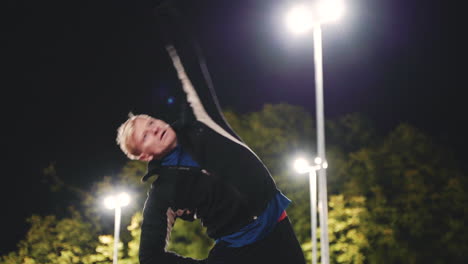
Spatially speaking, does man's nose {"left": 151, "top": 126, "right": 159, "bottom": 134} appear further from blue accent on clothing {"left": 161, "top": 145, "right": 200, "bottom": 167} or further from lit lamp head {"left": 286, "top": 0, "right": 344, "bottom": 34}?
lit lamp head {"left": 286, "top": 0, "right": 344, "bottom": 34}

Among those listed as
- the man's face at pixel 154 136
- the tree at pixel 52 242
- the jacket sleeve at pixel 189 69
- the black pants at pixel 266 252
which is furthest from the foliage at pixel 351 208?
the jacket sleeve at pixel 189 69

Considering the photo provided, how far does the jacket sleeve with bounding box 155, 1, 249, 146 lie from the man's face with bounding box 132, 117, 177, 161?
0.13 metres

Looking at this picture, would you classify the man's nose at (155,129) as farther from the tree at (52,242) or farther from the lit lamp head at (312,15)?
the tree at (52,242)

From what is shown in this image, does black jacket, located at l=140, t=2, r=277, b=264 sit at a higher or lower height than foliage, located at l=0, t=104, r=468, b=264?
lower

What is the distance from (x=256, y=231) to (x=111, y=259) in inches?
632

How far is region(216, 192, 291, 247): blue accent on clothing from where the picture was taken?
151 cm

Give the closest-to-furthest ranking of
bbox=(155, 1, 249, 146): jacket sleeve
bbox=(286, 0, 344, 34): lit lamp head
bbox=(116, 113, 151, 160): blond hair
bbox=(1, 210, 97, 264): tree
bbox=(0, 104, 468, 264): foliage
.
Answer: bbox=(155, 1, 249, 146): jacket sleeve
bbox=(116, 113, 151, 160): blond hair
bbox=(286, 0, 344, 34): lit lamp head
bbox=(0, 104, 468, 264): foliage
bbox=(1, 210, 97, 264): tree

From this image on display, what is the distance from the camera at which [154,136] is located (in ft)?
5.35

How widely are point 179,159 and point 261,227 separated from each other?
37cm

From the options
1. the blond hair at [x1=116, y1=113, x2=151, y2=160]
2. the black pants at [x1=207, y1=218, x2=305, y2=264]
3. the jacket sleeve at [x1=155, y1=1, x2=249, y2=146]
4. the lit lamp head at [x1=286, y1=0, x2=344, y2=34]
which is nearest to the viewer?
the jacket sleeve at [x1=155, y1=1, x2=249, y2=146]

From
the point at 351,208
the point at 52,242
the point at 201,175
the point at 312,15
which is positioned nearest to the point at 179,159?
the point at 201,175

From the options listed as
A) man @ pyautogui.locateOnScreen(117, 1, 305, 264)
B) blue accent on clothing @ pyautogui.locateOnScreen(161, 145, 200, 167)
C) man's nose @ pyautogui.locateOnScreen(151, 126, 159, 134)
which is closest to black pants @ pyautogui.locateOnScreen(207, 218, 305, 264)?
man @ pyautogui.locateOnScreen(117, 1, 305, 264)

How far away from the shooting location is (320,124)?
9.18 m

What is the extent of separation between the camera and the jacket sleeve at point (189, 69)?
4.68ft
